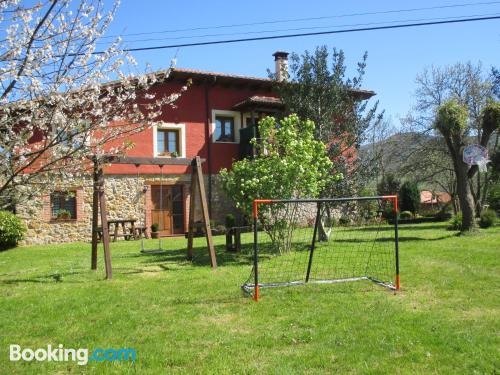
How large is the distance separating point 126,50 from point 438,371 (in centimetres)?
474

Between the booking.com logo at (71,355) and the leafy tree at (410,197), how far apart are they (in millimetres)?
23550

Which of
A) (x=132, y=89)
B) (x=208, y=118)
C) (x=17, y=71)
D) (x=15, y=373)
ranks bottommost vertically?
(x=15, y=373)

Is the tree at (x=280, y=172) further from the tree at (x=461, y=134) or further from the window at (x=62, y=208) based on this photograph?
the window at (x=62, y=208)

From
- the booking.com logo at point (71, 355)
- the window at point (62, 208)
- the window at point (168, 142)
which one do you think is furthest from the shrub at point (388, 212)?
the booking.com logo at point (71, 355)

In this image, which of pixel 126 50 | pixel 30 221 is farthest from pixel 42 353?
pixel 30 221

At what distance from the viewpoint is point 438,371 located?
3.73 m

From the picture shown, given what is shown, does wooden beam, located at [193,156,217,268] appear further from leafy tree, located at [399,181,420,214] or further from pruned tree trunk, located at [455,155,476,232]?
leafy tree, located at [399,181,420,214]

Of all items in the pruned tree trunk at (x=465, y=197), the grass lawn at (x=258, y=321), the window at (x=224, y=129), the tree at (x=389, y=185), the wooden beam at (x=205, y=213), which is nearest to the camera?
the grass lawn at (x=258, y=321)

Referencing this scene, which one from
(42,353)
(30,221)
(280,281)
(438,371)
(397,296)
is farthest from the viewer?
(30,221)


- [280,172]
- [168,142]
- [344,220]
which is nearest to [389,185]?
[344,220]

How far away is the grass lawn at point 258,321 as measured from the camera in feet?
13.1

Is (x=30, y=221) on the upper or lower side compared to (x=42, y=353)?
upper

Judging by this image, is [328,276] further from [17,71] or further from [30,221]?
[30,221]

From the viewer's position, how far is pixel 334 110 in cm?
1326
